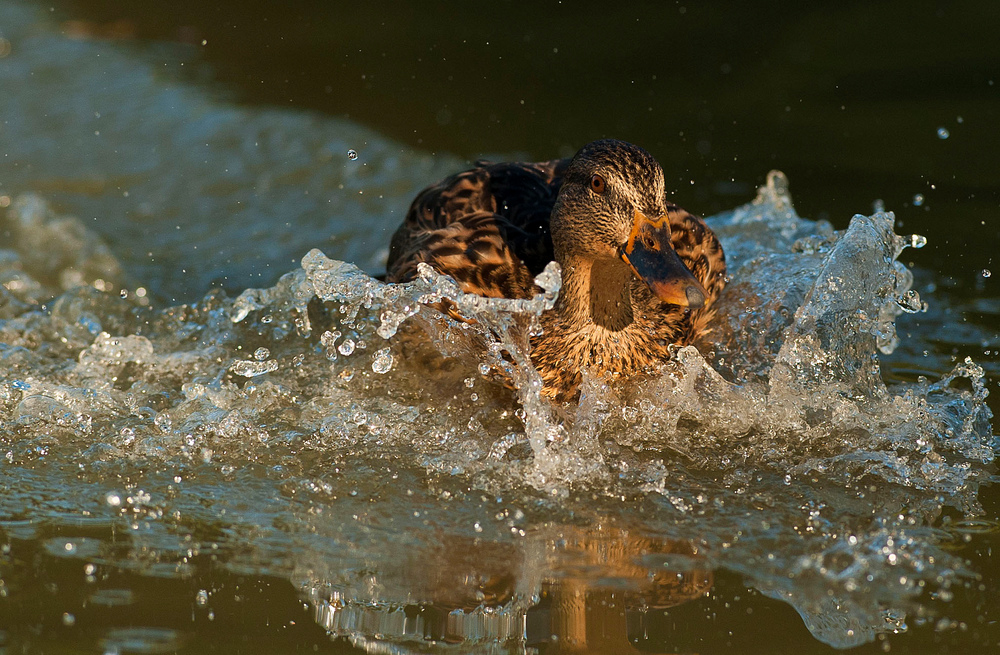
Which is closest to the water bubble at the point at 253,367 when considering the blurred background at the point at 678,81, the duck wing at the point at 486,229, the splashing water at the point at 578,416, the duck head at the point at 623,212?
the splashing water at the point at 578,416

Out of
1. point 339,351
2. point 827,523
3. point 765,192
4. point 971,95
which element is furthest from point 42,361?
point 971,95

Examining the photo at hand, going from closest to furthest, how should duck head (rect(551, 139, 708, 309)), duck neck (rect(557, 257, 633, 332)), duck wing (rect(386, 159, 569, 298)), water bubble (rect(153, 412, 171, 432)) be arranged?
duck head (rect(551, 139, 708, 309)) → water bubble (rect(153, 412, 171, 432)) → duck neck (rect(557, 257, 633, 332)) → duck wing (rect(386, 159, 569, 298))

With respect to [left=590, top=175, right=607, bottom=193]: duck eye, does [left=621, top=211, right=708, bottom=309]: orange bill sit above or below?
below

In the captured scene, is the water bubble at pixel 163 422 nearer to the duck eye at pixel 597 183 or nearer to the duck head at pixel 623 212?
the duck head at pixel 623 212

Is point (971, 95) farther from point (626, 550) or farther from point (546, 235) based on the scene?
point (626, 550)

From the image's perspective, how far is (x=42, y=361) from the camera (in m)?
5.14

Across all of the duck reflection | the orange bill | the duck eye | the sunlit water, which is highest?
the duck eye

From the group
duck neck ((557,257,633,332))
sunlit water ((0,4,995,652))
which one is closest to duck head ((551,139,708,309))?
duck neck ((557,257,633,332))

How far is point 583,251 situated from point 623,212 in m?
0.28

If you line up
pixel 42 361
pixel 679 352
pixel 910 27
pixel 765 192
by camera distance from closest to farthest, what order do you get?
pixel 679 352, pixel 42 361, pixel 765 192, pixel 910 27

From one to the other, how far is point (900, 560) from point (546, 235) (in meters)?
2.19

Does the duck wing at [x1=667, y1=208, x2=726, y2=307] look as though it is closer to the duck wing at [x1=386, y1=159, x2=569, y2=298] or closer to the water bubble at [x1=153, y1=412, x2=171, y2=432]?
the duck wing at [x1=386, y1=159, x2=569, y2=298]

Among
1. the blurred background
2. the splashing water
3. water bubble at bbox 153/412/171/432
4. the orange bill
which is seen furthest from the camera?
the blurred background

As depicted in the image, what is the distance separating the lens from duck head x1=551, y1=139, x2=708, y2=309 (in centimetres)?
418
